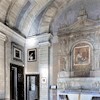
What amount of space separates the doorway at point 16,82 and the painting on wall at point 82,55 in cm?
309

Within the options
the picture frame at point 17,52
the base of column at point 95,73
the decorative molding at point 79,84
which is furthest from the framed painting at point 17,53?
the base of column at point 95,73

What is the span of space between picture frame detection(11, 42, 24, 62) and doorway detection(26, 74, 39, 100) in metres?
1.15

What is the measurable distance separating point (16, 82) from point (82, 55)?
3.71m

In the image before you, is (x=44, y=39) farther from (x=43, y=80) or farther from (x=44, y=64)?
(x=43, y=80)

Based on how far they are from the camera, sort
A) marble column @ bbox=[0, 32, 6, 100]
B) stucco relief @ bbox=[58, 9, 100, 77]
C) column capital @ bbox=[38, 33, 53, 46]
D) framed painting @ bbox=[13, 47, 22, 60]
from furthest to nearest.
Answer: column capital @ bbox=[38, 33, 53, 46], framed painting @ bbox=[13, 47, 22, 60], stucco relief @ bbox=[58, 9, 100, 77], marble column @ bbox=[0, 32, 6, 100]

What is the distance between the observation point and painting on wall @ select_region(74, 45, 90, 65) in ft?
31.1

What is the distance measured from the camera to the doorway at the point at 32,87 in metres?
10.5

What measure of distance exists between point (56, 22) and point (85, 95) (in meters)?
4.25

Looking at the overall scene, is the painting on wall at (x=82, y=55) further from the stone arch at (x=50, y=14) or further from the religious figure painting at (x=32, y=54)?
the religious figure painting at (x=32, y=54)

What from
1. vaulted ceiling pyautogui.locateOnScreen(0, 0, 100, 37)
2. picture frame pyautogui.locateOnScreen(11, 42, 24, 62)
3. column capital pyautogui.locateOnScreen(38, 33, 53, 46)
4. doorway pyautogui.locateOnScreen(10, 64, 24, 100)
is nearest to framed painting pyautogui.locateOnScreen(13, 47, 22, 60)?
picture frame pyautogui.locateOnScreen(11, 42, 24, 62)

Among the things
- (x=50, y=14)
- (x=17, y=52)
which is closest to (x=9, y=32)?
(x=17, y=52)

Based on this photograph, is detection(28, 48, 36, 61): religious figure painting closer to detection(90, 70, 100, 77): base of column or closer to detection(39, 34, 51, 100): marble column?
detection(39, 34, 51, 100): marble column

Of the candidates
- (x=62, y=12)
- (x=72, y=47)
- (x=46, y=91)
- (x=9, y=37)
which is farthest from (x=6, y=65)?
(x=62, y=12)

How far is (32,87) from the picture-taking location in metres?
10.7
